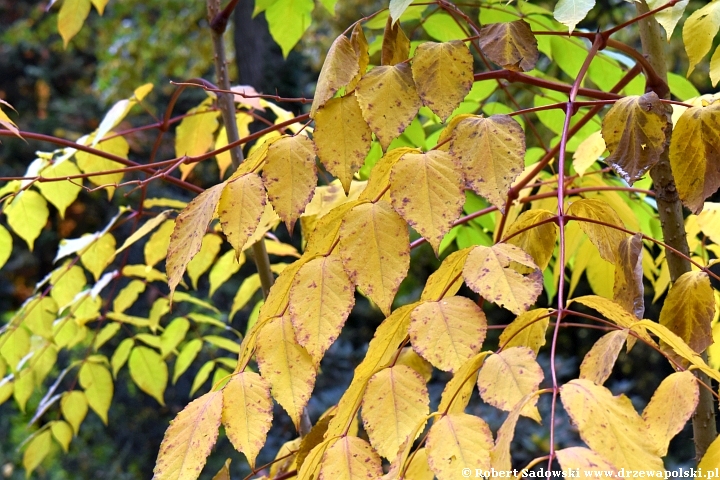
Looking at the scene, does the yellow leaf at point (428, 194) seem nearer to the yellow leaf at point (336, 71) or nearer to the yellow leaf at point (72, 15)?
the yellow leaf at point (336, 71)

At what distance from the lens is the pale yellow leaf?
1.92 feet

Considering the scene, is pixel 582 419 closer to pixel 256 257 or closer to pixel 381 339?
pixel 381 339

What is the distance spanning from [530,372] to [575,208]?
0.26 meters

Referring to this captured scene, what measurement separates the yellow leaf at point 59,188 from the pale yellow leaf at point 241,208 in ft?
1.79

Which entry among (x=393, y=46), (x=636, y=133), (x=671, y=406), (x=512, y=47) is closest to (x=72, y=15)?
(x=393, y=46)

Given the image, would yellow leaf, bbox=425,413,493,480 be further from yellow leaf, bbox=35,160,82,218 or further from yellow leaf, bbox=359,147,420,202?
yellow leaf, bbox=35,160,82,218

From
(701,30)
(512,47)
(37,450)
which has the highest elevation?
(512,47)

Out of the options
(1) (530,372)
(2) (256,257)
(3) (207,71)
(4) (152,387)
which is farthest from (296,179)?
(3) (207,71)

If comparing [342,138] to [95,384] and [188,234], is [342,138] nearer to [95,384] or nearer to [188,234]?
[188,234]

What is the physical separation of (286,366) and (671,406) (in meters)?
0.28

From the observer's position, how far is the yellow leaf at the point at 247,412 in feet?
1.73

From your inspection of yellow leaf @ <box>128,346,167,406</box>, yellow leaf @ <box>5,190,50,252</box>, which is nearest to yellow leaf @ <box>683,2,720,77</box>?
yellow leaf @ <box>5,190,50,252</box>

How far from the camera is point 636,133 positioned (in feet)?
1.91

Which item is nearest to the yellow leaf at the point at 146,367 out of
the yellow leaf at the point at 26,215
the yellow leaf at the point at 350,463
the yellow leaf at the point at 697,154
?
the yellow leaf at the point at 26,215
